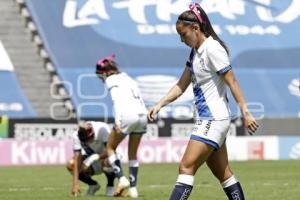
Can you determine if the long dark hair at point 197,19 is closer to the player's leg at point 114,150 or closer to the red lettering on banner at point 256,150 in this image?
the player's leg at point 114,150

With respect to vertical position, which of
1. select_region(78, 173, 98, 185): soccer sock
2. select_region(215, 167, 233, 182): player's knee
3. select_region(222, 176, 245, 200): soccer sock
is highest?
select_region(215, 167, 233, 182): player's knee

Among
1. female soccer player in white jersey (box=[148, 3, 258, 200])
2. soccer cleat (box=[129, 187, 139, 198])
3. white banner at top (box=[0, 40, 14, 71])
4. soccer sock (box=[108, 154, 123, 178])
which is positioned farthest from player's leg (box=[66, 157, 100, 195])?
white banner at top (box=[0, 40, 14, 71])

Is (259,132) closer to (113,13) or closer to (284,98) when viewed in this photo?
(284,98)

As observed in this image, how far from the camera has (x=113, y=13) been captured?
35719mm

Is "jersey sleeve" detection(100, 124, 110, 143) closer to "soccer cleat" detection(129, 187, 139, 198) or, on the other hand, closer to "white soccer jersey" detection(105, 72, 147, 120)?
"white soccer jersey" detection(105, 72, 147, 120)

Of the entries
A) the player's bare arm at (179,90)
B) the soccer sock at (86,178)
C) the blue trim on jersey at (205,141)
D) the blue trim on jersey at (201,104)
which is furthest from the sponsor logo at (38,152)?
the blue trim on jersey at (205,141)

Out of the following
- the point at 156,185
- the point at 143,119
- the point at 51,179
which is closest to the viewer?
the point at 143,119

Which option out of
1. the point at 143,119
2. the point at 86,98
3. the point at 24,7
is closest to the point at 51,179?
the point at 143,119

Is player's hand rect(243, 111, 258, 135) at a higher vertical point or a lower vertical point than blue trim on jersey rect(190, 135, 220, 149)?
higher

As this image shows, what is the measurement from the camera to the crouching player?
46.6ft

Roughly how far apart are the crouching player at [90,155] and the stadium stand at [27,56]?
1749 cm

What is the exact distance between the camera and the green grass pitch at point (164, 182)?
14109 millimetres

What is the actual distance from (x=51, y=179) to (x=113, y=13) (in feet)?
55.9

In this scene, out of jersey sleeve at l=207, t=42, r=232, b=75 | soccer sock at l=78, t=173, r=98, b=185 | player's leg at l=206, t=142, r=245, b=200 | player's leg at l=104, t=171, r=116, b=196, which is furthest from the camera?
soccer sock at l=78, t=173, r=98, b=185
